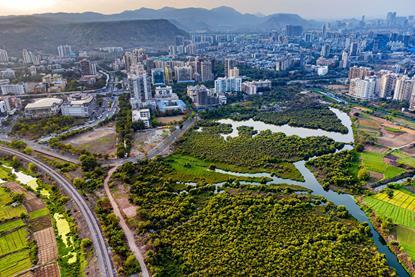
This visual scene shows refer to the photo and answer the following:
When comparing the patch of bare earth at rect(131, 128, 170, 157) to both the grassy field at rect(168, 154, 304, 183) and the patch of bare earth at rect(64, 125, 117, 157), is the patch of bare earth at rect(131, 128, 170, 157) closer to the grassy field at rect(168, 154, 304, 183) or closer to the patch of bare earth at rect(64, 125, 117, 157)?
the patch of bare earth at rect(64, 125, 117, 157)

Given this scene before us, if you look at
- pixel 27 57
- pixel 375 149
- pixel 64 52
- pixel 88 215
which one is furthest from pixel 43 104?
pixel 64 52

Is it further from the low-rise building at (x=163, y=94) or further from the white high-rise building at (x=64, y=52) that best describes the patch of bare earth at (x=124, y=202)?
the white high-rise building at (x=64, y=52)

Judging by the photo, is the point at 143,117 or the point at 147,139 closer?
the point at 147,139

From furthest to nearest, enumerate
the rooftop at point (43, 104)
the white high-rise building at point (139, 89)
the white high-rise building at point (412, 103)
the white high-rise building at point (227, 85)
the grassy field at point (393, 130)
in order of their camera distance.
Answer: the white high-rise building at point (227, 85)
the white high-rise building at point (139, 89)
the white high-rise building at point (412, 103)
the rooftop at point (43, 104)
the grassy field at point (393, 130)

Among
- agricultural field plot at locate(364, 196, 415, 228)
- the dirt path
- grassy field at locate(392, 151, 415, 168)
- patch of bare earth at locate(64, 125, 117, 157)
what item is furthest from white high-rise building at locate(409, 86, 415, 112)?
the dirt path

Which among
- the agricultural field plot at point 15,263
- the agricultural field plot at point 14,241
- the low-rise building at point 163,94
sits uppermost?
the low-rise building at point 163,94

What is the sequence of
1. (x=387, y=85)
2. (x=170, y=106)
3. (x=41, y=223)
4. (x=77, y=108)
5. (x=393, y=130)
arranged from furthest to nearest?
(x=387, y=85)
(x=170, y=106)
(x=77, y=108)
(x=393, y=130)
(x=41, y=223)

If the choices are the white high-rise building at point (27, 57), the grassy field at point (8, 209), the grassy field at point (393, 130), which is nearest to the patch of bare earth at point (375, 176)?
the grassy field at point (393, 130)

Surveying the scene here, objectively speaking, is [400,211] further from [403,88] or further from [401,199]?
[403,88]
